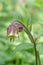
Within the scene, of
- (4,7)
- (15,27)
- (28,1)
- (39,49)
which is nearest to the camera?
(39,49)

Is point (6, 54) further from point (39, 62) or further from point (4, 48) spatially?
point (39, 62)

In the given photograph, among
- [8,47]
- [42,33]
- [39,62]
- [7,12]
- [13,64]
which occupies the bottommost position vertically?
[39,62]

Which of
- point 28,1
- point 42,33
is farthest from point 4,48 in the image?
point 42,33

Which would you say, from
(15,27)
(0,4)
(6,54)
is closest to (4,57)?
(6,54)

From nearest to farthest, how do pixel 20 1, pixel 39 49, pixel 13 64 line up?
pixel 39 49 < pixel 13 64 < pixel 20 1

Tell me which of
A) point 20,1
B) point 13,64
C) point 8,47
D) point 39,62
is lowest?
point 39,62

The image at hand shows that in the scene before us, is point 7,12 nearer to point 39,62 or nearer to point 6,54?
point 6,54

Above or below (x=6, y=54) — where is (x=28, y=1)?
above

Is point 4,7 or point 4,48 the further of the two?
point 4,7

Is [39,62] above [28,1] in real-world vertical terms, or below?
below
